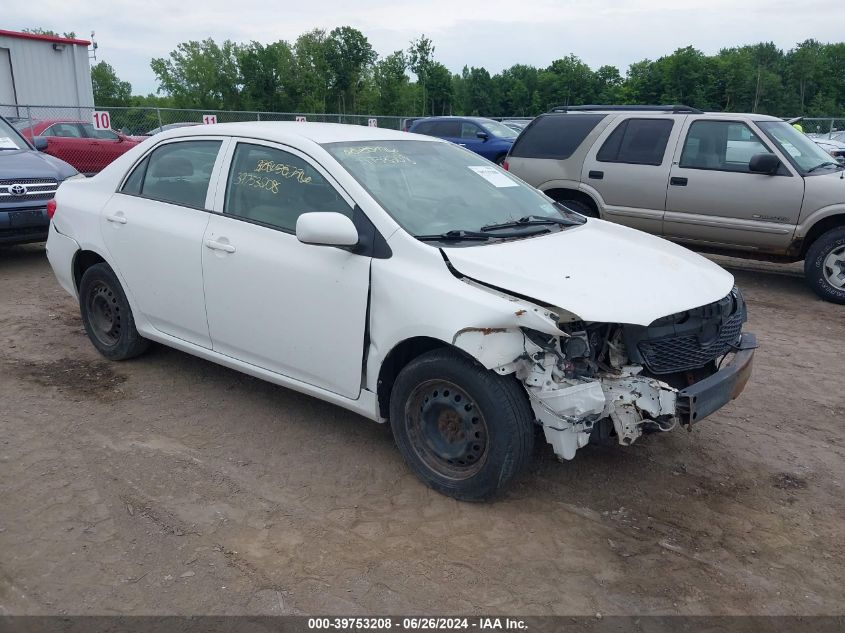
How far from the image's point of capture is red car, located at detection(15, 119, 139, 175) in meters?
15.8

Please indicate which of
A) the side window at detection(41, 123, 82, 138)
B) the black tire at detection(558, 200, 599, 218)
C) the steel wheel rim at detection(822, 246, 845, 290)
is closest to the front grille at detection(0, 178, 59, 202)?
the black tire at detection(558, 200, 599, 218)

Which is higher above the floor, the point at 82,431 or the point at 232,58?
the point at 232,58

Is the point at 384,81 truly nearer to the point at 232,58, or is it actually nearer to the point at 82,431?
the point at 232,58

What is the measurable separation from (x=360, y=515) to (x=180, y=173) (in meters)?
2.63

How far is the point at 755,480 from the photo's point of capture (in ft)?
13.0

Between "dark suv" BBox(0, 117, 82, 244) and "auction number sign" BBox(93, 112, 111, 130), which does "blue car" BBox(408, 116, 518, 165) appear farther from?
"dark suv" BBox(0, 117, 82, 244)

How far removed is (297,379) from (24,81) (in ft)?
71.7

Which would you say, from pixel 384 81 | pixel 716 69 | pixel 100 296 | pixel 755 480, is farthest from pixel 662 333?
pixel 716 69

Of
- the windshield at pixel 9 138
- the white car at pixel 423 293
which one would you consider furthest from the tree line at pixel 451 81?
the white car at pixel 423 293

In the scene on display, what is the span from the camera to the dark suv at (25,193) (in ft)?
26.8

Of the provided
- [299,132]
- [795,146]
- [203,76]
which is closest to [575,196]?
[795,146]

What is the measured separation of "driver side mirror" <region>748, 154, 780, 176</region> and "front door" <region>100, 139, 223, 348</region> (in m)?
5.85

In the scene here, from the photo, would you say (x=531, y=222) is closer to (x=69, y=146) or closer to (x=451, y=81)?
(x=69, y=146)

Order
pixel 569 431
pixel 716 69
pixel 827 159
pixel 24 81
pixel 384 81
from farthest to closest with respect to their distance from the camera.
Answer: pixel 716 69 < pixel 384 81 < pixel 24 81 < pixel 827 159 < pixel 569 431
